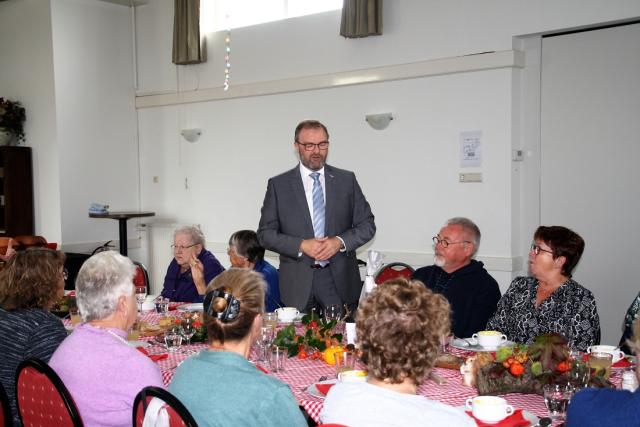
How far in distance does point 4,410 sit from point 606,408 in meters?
1.98

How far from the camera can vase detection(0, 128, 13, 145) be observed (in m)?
7.68

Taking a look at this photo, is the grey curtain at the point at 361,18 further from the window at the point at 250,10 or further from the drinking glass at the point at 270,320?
the drinking glass at the point at 270,320

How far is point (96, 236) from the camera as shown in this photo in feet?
26.0

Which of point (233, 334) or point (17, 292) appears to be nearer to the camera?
point (233, 334)

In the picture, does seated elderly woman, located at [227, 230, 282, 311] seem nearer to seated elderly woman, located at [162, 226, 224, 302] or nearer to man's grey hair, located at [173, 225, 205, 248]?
seated elderly woman, located at [162, 226, 224, 302]

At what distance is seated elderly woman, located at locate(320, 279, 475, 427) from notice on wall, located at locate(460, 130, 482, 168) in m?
4.12

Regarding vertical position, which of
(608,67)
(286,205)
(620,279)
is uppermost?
(608,67)

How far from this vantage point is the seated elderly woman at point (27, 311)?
8.77 feet

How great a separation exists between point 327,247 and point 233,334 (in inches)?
76.2

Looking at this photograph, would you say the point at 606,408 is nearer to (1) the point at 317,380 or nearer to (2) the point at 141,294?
(1) the point at 317,380

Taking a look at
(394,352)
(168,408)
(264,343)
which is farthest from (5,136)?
(394,352)

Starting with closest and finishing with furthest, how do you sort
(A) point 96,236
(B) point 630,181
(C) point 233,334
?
(C) point 233,334
(B) point 630,181
(A) point 96,236

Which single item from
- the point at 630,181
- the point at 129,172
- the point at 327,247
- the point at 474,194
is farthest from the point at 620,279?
the point at 129,172

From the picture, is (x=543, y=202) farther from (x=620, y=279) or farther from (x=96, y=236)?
(x=96, y=236)
